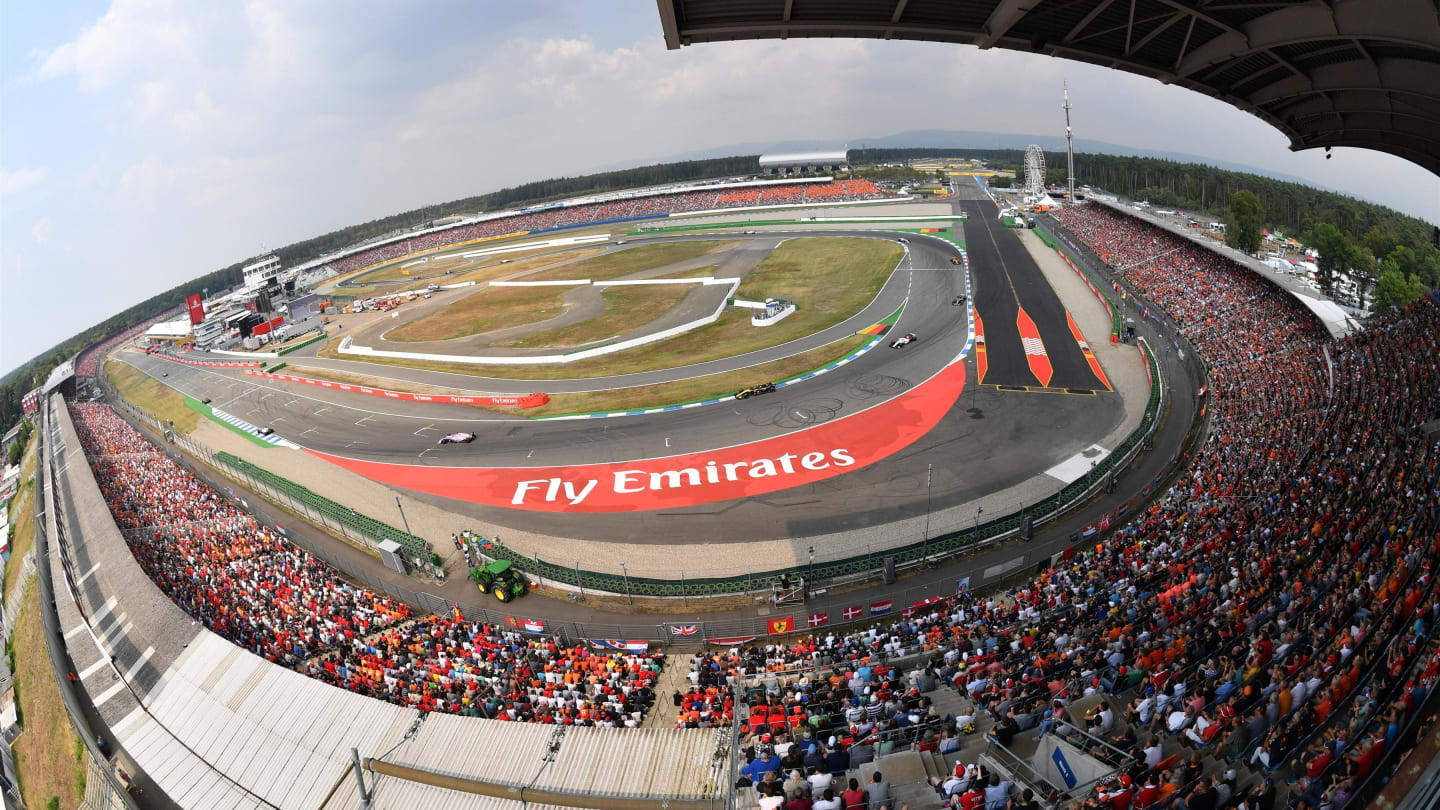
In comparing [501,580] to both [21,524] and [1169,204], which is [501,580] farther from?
[1169,204]

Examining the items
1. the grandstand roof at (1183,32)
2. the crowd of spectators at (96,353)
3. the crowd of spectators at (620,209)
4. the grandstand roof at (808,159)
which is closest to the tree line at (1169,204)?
the crowd of spectators at (96,353)

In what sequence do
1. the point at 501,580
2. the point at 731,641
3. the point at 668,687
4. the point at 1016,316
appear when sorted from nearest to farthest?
the point at 668,687 → the point at 731,641 → the point at 501,580 → the point at 1016,316

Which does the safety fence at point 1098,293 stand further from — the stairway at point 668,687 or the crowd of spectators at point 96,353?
the crowd of spectators at point 96,353

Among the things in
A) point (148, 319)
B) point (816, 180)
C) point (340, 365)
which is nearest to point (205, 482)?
point (340, 365)

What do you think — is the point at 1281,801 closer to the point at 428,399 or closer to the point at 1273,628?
the point at 1273,628

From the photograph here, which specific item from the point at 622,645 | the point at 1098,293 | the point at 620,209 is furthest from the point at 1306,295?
the point at 620,209

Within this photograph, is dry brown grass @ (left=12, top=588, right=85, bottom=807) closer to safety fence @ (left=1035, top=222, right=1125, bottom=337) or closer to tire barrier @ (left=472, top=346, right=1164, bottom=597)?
tire barrier @ (left=472, top=346, right=1164, bottom=597)
